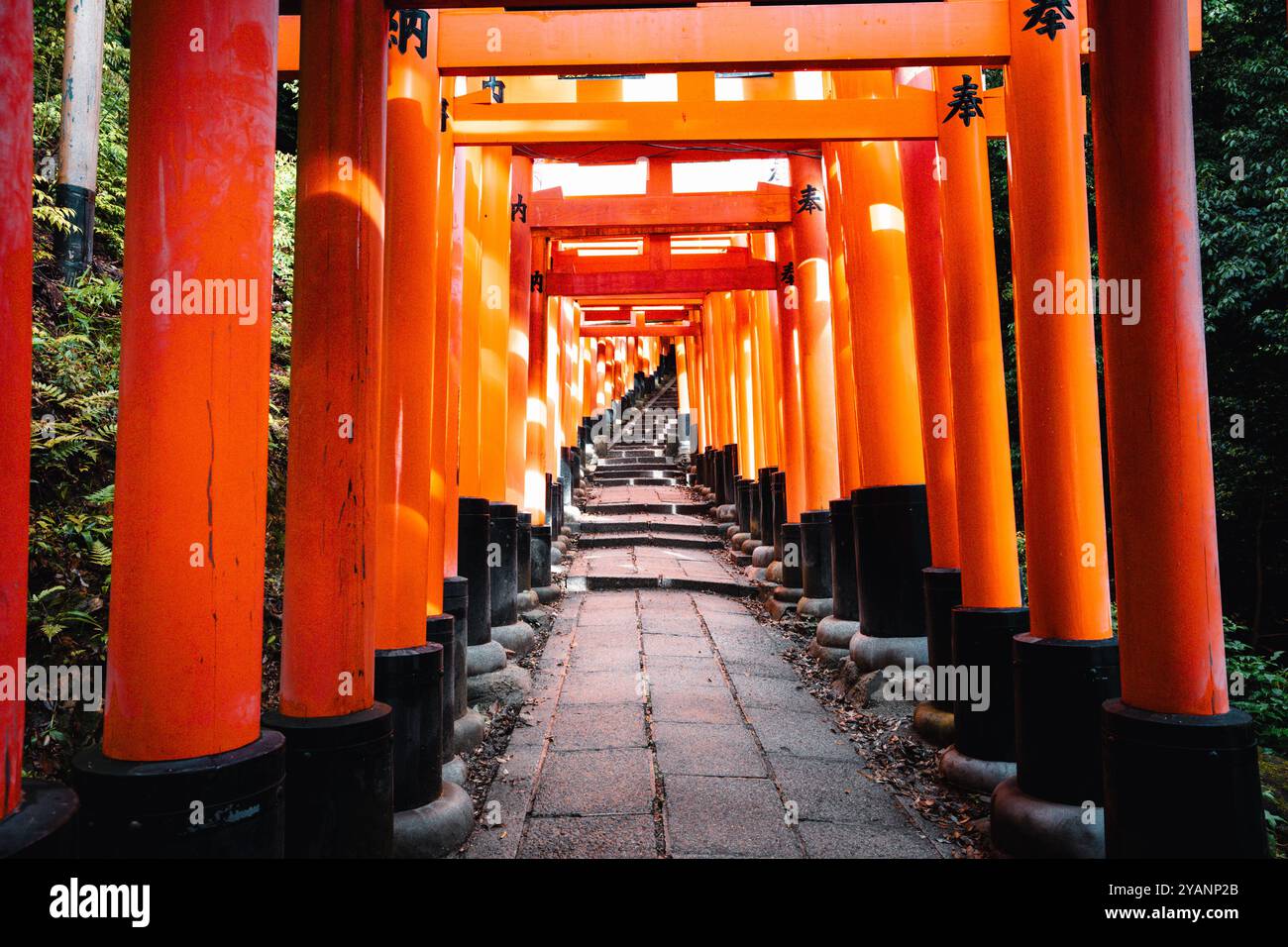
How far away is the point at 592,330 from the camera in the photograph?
65.1 feet

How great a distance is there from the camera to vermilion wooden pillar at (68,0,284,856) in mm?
1972

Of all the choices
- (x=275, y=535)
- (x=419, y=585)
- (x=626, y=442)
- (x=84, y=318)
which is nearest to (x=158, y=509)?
(x=419, y=585)

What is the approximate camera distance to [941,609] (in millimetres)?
4484

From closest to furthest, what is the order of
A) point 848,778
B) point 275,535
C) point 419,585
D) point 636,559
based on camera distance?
point 419,585
point 848,778
point 275,535
point 636,559

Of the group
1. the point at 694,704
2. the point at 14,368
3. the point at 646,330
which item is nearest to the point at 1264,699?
the point at 694,704

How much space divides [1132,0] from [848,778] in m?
3.39

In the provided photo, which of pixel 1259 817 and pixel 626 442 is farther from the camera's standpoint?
pixel 626 442

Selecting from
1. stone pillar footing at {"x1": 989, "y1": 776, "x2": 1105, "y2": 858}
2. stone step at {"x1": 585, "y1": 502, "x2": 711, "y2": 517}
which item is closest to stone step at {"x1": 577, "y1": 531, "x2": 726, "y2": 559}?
stone step at {"x1": 585, "y1": 502, "x2": 711, "y2": 517}

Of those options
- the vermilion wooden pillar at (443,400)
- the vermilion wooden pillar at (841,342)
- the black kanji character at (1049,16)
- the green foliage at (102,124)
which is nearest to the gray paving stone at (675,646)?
the vermilion wooden pillar at (841,342)

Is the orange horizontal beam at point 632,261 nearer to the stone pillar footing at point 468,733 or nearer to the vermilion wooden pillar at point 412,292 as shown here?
the vermilion wooden pillar at point 412,292

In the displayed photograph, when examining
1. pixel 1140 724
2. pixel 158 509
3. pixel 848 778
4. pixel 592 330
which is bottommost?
pixel 848 778

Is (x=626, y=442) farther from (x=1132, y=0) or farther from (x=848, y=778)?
(x=1132, y=0)

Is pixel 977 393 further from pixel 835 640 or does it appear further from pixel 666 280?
pixel 666 280

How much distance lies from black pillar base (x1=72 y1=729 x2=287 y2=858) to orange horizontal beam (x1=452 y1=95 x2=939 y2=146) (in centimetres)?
424
